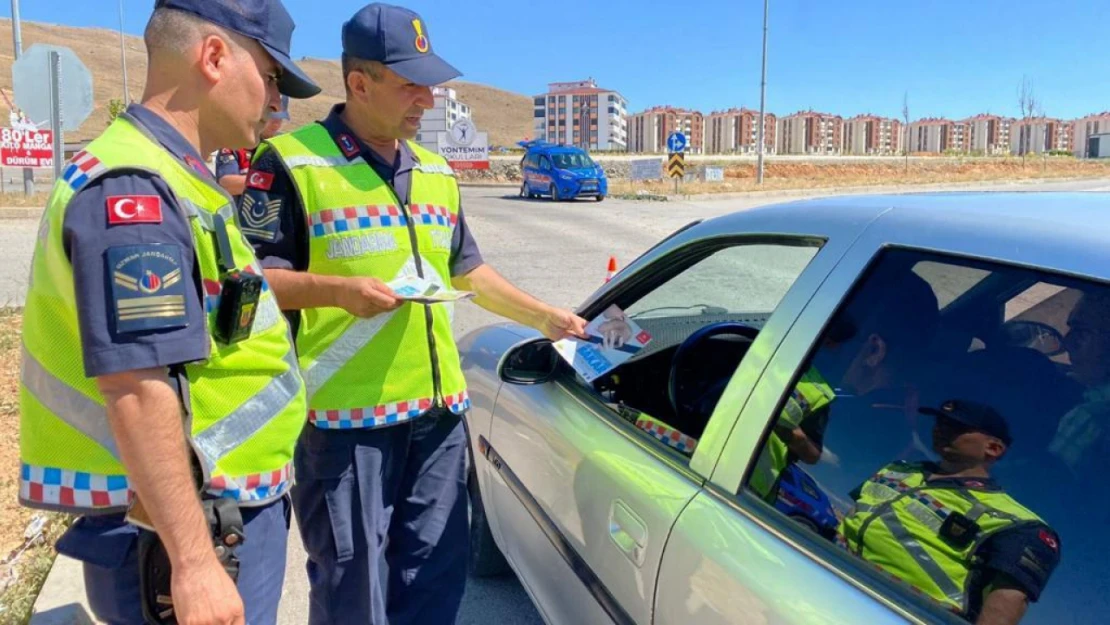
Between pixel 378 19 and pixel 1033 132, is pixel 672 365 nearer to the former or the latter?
pixel 378 19

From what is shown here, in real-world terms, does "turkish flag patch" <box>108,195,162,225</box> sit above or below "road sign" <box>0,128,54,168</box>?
below

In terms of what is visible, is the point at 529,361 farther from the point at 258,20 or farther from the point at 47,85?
the point at 47,85

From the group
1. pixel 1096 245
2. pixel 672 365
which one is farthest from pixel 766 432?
pixel 672 365

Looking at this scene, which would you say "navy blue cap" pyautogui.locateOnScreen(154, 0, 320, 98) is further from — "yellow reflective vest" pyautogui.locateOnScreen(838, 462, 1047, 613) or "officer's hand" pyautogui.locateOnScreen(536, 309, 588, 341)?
"yellow reflective vest" pyautogui.locateOnScreen(838, 462, 1047, 613)

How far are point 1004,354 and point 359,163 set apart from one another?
1.61 metres

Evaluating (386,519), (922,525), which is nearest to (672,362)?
(386,519)

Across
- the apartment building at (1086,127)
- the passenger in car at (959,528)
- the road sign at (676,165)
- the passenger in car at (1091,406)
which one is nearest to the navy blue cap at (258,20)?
the passenger in car at (959,528)

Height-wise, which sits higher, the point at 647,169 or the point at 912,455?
the point at 647,169

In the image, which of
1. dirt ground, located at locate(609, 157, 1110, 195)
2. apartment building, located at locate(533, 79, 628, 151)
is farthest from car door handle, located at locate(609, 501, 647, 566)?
apartment building, located at locate(533, 79, 628, 151)

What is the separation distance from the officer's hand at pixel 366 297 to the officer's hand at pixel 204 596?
768mm

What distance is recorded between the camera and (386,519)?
7.72ft

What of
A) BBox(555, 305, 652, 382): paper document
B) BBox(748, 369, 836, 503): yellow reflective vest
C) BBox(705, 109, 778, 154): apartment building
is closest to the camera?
BBox(748, 369, 836, 503): yellow reflective vest

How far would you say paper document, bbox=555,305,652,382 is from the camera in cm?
241

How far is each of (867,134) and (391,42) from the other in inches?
6002
